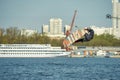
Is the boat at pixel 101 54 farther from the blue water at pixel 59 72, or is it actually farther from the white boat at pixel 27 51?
the blue water at pixel 59 72

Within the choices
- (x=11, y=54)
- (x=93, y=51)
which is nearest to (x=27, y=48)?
(x=11, y=54)

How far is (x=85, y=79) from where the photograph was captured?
63.8m

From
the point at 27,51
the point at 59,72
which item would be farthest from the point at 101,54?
the point at 59,72

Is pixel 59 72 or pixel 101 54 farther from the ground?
pixel 101 54

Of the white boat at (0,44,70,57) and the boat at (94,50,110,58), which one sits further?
the boat at (94,50,110,58)

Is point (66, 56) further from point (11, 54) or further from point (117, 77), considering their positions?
point (117, 77)

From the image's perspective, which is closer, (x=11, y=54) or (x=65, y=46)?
(x=11, y=54)

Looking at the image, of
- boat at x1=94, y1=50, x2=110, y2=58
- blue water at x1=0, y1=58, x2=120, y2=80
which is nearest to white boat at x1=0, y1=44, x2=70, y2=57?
boat at x1=94, y1=50, x2=110, y2=58

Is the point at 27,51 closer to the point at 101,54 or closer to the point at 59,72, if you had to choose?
the point at 101,54

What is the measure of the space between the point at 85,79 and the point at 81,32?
3752 inches

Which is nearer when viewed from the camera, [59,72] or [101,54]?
[59,72]

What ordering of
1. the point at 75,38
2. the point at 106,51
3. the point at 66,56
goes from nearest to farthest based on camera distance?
the point at 75,38
the point at 66,56
the point at 106,51

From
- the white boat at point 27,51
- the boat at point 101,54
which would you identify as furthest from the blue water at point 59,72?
the boat at point 101,54

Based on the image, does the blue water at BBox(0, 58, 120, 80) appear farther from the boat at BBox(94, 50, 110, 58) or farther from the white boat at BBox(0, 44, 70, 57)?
the boat at BBox(94, 50, 110, 58)
